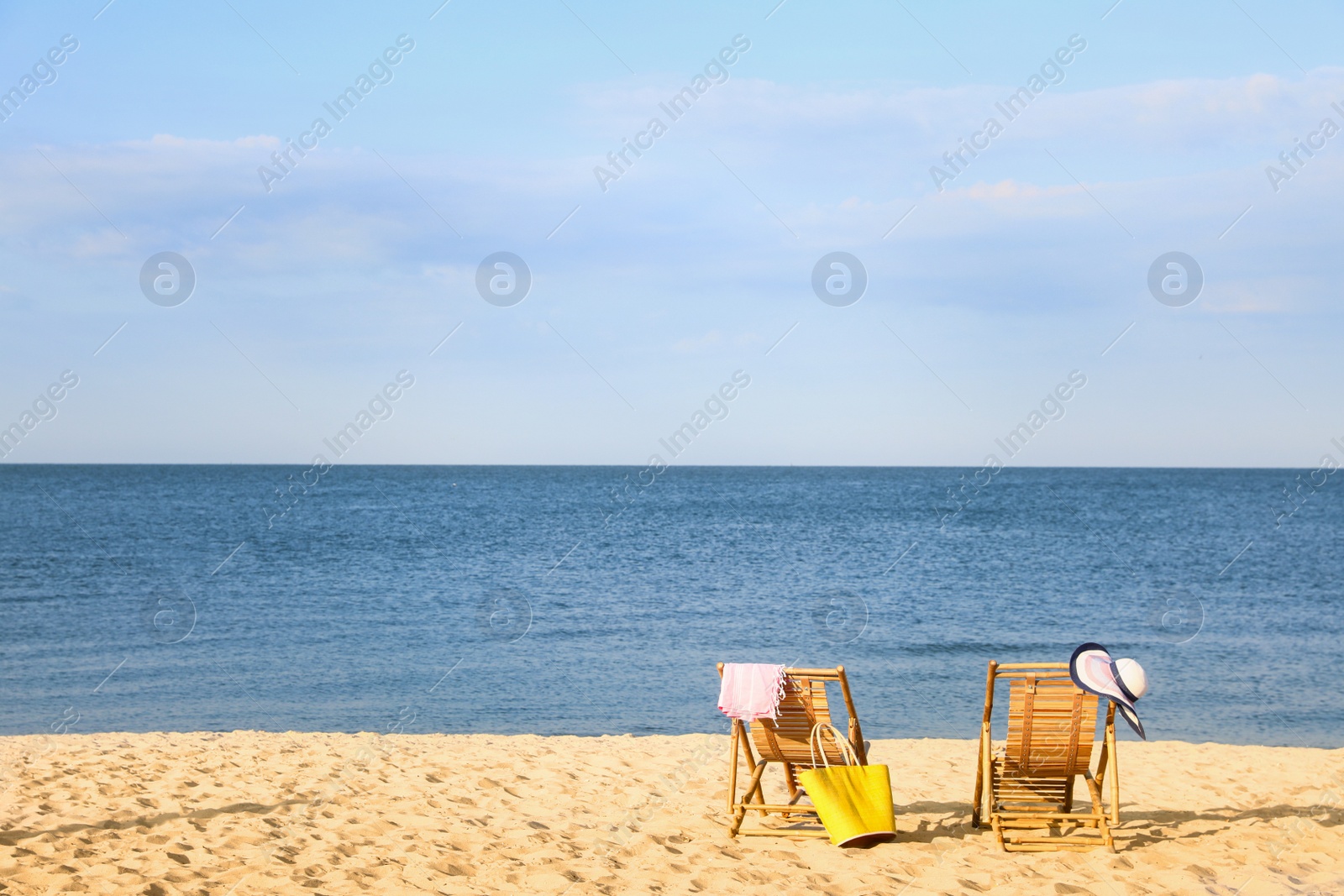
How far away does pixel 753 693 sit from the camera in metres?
5.83

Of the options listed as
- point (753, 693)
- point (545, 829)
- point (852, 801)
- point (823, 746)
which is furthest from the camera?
point (545, 829)

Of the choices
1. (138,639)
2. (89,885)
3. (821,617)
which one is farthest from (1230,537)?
(89,885)

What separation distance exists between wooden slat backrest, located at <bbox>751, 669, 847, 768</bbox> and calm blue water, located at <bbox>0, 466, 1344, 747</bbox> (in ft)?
15.1

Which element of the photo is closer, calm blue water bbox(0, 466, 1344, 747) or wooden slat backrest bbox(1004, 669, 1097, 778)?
wooden slat backrest bbox(1004, 669, 1097, 778)

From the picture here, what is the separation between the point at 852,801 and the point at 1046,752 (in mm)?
1269

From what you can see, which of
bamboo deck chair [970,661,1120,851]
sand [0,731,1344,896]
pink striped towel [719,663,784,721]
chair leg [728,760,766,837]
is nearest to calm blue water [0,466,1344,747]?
sand [0,731,1344,896]

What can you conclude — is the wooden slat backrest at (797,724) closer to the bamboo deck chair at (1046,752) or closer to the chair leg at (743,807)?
the chair leg at (743,807)

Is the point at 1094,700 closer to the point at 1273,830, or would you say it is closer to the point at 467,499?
the point at 1273,830

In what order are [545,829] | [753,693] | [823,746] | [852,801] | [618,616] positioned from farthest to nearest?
1. [618,616]
2. [545,829]
3. [823,746]
4. [753,693]
5. [852,801]

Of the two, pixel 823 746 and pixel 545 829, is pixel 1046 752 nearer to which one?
pixel 823 746

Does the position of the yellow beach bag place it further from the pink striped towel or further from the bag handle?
the pink striped towel

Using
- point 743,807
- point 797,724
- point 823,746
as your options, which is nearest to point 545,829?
point 743,807

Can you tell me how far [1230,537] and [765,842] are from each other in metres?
40.2

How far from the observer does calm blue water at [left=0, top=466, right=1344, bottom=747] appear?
11758 mm
